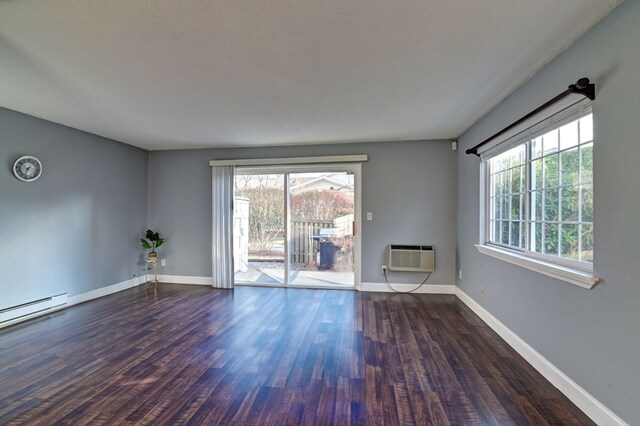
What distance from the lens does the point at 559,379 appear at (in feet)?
6.47

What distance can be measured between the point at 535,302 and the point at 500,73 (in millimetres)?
1928

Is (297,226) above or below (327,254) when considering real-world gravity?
above

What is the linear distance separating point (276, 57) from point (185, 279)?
14.0 ft

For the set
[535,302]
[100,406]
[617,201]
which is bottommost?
[100,406]

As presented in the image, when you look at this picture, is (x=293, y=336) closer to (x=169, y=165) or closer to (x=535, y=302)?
(x=535, y=302)

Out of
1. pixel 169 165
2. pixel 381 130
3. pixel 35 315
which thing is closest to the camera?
pixel 35 315

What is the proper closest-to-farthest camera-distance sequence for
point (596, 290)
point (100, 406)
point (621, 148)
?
point (621, 148), point (596, 290), point (100, 406)

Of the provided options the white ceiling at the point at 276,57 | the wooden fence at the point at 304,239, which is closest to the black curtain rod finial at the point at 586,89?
the white ceiling at the point at 276,57

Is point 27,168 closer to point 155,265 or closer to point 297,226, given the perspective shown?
point 155,265

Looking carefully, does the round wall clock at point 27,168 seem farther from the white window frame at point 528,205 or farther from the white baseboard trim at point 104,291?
the white window frame at point 528,205

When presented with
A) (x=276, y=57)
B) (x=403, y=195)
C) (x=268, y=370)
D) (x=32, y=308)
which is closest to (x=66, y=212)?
(x=32, y=308)

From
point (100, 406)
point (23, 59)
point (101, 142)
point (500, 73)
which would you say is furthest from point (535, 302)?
point (101, 142)

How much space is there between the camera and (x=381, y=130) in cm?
382

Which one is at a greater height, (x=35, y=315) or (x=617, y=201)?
(x=617, y=201)
